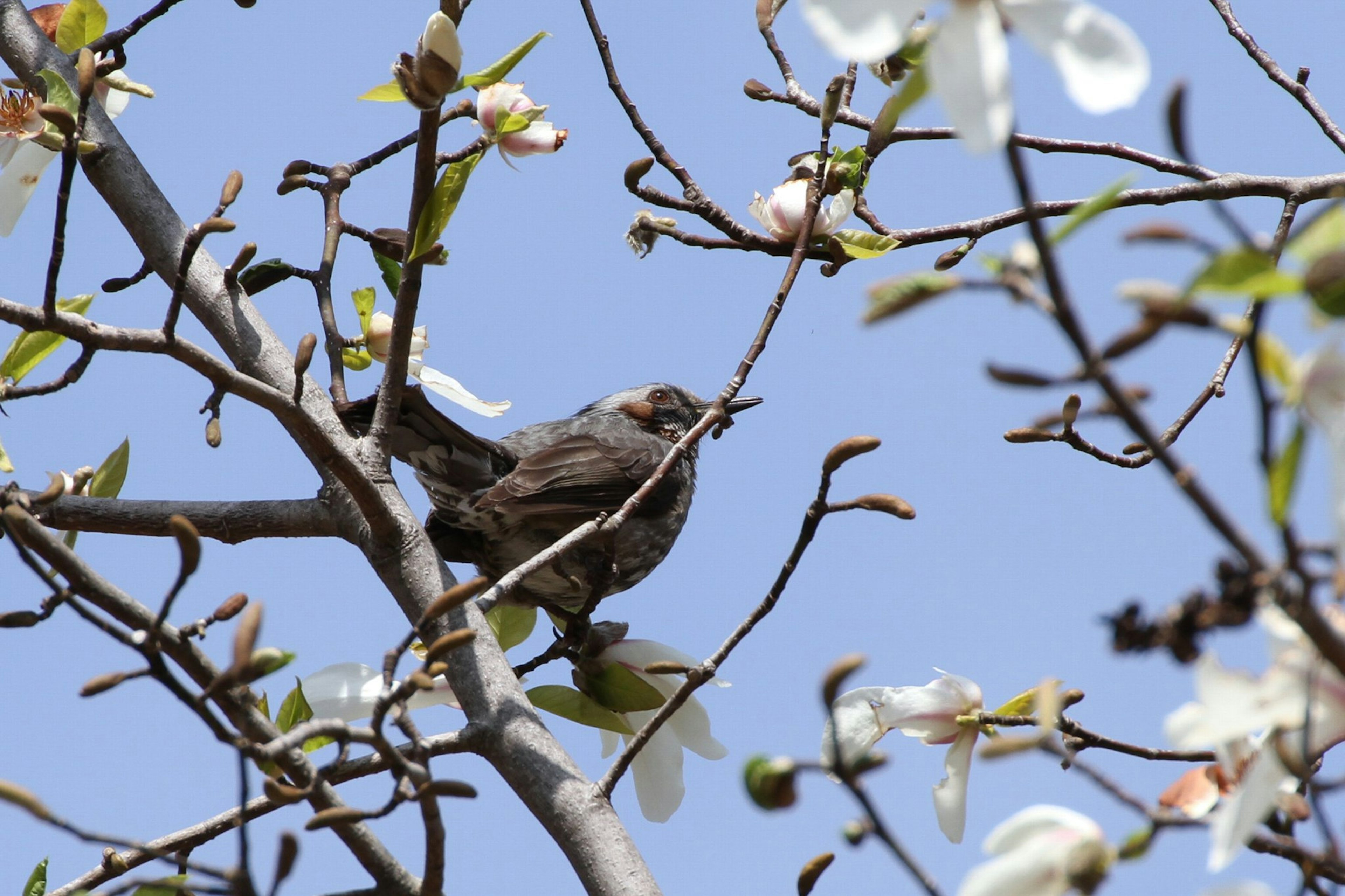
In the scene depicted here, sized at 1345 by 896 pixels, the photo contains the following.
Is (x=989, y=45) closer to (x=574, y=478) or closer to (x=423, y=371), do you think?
(x=423, y=371)

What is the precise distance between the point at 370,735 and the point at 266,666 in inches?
7.3

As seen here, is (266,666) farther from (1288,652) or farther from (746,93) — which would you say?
(746,93)

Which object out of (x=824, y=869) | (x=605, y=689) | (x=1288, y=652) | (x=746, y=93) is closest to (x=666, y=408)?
(x=746, y=93)

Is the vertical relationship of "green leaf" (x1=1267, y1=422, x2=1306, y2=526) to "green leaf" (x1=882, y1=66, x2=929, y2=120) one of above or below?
below

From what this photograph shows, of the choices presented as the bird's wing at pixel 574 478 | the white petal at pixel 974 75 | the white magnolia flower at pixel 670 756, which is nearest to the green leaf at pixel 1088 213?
the white petal at pixel 974 75

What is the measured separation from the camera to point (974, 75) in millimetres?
1217

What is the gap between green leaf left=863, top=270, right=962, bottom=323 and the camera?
1.25 meters

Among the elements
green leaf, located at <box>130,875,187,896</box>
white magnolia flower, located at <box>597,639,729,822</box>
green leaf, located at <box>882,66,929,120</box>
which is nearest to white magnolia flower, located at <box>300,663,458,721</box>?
green leaf, located at <box>130,875,187,896</box>

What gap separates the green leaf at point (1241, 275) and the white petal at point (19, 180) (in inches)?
112

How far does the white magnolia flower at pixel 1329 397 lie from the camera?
1.16 m

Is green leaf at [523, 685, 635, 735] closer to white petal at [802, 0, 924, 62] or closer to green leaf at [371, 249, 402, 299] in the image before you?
green leaf at [371, 249, 402, 299]

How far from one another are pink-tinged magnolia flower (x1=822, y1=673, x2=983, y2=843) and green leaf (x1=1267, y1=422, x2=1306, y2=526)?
4.14ft

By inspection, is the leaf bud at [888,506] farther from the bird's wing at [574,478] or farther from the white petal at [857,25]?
the bird's wing at [574,478]

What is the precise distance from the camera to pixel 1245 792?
4.07 ft
